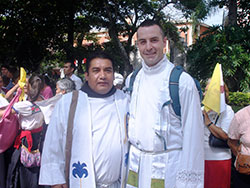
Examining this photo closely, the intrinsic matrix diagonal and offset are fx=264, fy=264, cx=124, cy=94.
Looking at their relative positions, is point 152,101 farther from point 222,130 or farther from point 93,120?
point 222,130

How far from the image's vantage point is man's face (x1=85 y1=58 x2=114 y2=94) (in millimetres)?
2416

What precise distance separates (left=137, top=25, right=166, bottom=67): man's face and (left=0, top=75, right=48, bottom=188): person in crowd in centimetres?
185

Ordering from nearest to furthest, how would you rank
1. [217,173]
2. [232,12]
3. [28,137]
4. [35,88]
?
[217,173]
[28,137]
[35,88]
[232,12]

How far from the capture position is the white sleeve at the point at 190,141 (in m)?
2.02

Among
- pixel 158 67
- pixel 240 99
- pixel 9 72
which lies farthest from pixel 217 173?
pixel 240 99

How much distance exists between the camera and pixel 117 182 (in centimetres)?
249

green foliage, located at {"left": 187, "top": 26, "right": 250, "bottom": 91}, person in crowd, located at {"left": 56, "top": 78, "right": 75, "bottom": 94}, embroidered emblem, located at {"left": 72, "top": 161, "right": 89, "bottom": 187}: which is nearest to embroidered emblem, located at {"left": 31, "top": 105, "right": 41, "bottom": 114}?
person in crowd, located at {"left": 56, "top": 78, "right": 75, "bottom": 94}

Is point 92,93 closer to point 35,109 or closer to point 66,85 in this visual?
point 35,109

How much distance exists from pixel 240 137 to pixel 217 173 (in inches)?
20.4

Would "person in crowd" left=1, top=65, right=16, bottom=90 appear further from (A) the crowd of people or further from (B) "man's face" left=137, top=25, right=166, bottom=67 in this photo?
(B) "man's face" left=137, top=25, right=166, bottom=67

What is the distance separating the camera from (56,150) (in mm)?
2354

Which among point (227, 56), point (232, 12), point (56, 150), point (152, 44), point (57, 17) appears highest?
point (57, 17)

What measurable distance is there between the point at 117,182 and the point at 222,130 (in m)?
1.34

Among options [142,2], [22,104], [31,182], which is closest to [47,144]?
[22,104]
